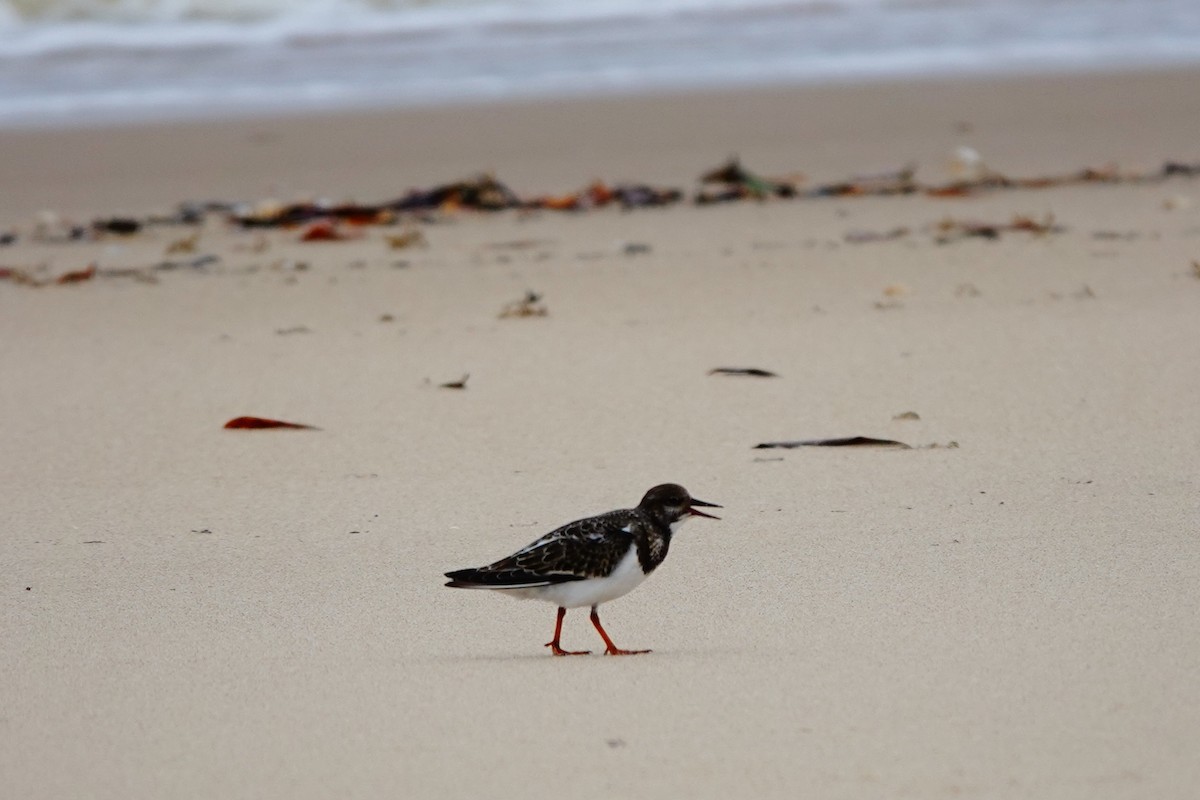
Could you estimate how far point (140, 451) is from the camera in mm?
5734

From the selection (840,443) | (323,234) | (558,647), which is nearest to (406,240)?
(323,234)

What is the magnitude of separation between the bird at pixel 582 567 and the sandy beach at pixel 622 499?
6.5 inches

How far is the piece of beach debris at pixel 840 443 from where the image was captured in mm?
5473

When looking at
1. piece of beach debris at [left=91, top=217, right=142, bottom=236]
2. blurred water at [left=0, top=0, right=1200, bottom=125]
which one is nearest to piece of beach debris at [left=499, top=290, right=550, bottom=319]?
piece of beach debris at [left=91, top=217, right=142, bottom=236]

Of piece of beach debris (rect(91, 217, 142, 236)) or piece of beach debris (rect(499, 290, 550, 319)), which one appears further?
piece of beach debris (rect(91, 217, 142, 236))

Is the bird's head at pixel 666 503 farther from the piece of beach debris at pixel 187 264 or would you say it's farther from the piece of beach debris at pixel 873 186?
the piece of beach debris at pixel 873 186

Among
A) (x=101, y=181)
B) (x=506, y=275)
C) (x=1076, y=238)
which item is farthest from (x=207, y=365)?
(x=101, y=181)

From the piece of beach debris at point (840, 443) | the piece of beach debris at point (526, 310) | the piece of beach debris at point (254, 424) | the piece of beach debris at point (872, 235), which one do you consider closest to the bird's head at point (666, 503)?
the piece of beach debris at point (840, 443)

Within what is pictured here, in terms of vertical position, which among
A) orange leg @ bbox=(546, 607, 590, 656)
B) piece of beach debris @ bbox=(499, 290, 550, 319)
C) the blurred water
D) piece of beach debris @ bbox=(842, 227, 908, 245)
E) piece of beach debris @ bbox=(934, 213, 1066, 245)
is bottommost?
orange leg @ bbox=(546, 607, 590, 656)

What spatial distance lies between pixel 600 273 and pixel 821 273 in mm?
1110

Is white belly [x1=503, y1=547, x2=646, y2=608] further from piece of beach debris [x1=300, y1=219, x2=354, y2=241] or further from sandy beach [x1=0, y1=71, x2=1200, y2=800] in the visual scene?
piece of beach debris [x1=300, y1=219, x2=354, y2=241]

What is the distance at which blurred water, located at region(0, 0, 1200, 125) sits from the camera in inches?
715

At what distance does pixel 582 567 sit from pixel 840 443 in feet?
6.30

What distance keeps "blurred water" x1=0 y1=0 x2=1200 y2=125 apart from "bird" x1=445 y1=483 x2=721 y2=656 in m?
13.9
